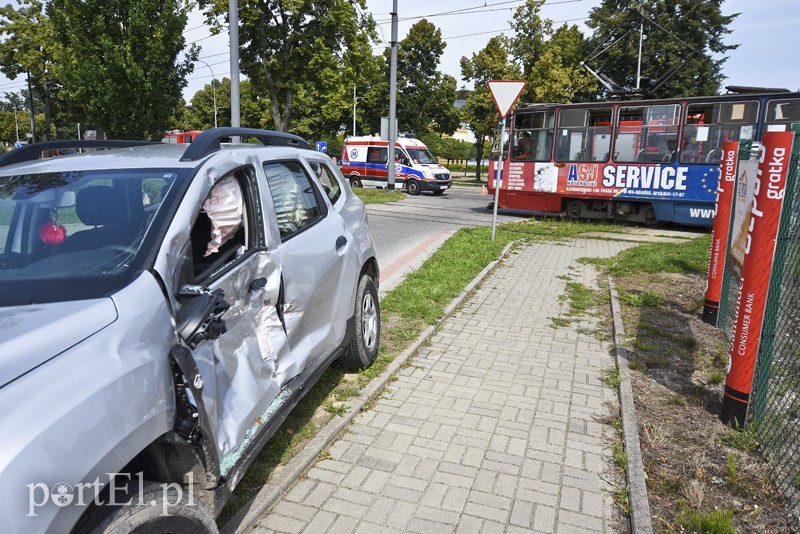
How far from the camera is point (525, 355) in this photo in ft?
17.7

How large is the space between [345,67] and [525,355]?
24.7 m

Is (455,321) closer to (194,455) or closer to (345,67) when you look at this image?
(194,455)

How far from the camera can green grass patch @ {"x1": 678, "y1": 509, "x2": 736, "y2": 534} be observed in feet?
9.27

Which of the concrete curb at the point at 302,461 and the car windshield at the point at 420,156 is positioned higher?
the car windshield at the point at 420,156

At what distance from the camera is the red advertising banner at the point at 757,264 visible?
11.8 feet

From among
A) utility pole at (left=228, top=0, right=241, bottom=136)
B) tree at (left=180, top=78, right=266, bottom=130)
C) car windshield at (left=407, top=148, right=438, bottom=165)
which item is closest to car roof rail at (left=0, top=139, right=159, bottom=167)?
utility pole at (left=228, top=0, right=241, bottom=136)

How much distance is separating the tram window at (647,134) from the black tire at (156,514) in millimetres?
14790

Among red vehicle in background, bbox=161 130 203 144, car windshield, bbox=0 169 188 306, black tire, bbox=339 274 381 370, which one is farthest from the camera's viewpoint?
red vehicle in background, bbox=161 130 203 144

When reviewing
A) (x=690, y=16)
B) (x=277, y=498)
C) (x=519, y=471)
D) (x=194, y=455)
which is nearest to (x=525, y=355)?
(x=519, y=471)

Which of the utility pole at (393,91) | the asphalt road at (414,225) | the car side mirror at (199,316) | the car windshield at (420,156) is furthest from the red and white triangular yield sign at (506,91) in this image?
the car windshield at (420,156)

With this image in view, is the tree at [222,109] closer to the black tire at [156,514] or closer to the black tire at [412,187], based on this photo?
the black tire at [412,187]

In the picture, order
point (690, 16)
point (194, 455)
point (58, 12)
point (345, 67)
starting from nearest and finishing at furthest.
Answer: point (194, 455), point (58, 12), point (345, 67), point (690, 16)

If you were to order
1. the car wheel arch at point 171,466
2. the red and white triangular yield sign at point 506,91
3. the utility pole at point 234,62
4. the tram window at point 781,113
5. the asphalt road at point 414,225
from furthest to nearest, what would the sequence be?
the tram window at point 781,113 → the utility pole at point 234,62 → the red and white triangular yield sign at point 506,91 → the asphalt road at point 414,225 → the car wheel arch at point 171,466

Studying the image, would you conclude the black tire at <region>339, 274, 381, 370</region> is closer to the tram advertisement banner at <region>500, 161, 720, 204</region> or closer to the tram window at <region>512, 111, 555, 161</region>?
the tram advertisement banner at <region>500, 161, 720, 204</region>
